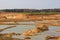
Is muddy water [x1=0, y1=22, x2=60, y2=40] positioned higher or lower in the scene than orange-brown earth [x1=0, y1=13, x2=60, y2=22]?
lower

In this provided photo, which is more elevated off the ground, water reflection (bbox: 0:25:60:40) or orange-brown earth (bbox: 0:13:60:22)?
orange-brown earth (bbox: 0:13:60:22)

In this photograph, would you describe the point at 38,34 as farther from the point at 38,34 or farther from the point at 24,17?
the point at 24,17

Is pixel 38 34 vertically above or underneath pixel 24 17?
underneath

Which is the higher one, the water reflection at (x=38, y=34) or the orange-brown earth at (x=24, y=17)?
the orange-brown earth at (x=24, y=17)

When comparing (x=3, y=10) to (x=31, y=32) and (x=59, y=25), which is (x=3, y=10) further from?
(x=59, y=25)

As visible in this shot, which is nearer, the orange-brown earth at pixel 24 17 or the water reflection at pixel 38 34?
the water reflection at pixel 38 34

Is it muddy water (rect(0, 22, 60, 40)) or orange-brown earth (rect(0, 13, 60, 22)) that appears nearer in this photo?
muddy water (rect(0, 22, 60, 40))

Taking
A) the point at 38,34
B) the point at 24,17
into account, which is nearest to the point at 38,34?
the point at 38,34

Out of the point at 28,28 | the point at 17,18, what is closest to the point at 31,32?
the point at 28,28

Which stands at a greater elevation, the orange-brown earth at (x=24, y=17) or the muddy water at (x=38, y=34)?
the orange-brown earth at (x=24, y=17)

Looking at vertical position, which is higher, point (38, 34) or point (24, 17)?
point (24, 17)

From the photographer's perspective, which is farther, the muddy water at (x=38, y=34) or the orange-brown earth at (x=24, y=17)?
the orange-brown earth at (x=24, y=17)
